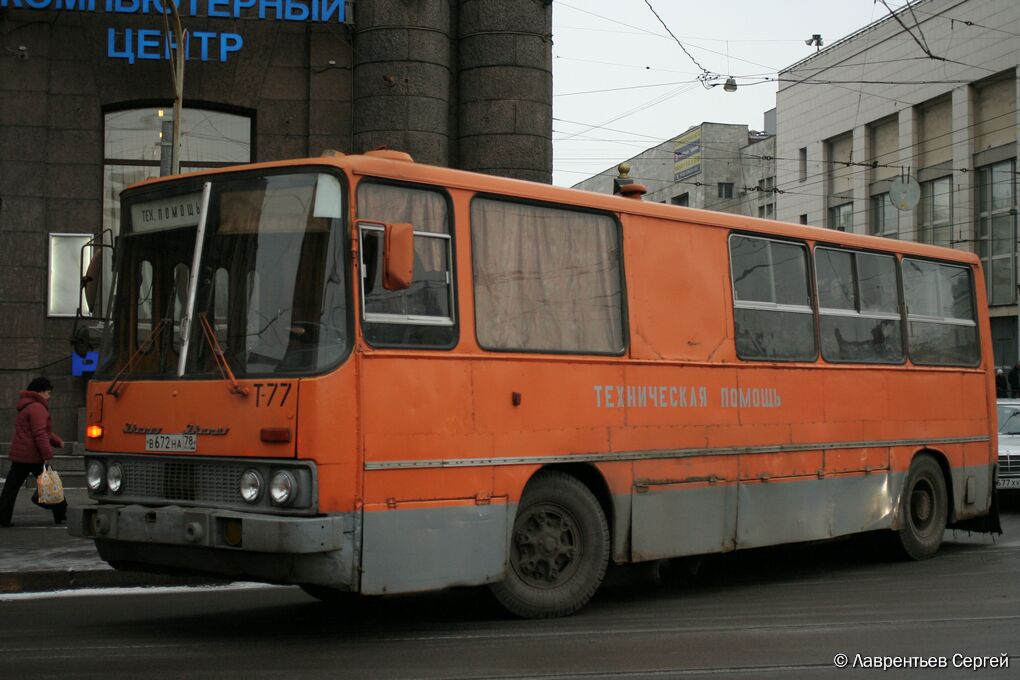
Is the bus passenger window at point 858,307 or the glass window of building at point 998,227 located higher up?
the glass window of building at point 998,227

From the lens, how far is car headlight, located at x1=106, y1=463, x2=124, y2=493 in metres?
8.71

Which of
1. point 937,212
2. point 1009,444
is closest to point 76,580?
point 1009,444

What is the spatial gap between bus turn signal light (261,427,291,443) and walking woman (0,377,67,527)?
25.9 feet

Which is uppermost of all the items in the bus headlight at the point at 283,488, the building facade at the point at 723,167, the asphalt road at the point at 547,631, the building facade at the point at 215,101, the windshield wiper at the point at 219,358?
the building facade at the point at 723,167

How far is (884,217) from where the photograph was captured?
5328cm

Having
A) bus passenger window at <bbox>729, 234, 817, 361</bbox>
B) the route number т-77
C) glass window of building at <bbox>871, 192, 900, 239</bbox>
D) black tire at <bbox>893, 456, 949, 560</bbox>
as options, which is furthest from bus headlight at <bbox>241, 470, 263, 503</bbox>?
glass window of building at <bbox>871, 192, 900, 239</bbox>

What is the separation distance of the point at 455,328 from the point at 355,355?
3.03ft

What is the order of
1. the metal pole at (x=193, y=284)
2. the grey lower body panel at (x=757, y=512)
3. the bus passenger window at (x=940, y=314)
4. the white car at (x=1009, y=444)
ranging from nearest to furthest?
the metal pole at (x=193, y=284) < the grey lower body panel at (x=757, y=512) < the bus passenger window at (x=940, y=314) < the white car at (x=1009, y=444)

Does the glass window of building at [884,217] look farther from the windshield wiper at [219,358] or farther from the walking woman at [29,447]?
the windshield wiper at [219,358]

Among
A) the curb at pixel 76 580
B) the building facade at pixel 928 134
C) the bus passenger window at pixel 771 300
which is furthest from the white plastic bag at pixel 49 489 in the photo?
the building facade at pixel 928 134

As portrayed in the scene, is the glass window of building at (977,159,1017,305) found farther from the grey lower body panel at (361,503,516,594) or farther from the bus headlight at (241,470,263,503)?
the bus headlight at (241,470,263,503)

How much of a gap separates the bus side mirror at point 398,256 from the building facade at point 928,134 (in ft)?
110

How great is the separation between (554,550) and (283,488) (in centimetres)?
225

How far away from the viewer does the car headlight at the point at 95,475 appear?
8859mm
